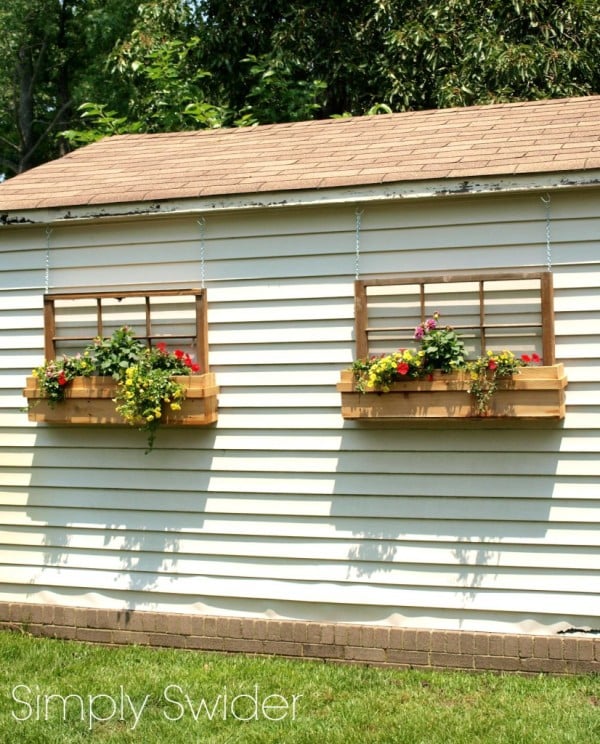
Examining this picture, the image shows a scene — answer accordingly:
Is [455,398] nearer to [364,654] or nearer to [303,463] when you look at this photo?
[303,463]

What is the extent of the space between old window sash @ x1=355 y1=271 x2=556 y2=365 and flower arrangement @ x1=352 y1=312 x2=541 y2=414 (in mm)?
112

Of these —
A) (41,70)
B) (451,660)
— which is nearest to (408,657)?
(451,660)

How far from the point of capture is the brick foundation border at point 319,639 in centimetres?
521

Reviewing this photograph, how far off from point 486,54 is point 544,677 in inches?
339

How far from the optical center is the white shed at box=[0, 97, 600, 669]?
207 inches

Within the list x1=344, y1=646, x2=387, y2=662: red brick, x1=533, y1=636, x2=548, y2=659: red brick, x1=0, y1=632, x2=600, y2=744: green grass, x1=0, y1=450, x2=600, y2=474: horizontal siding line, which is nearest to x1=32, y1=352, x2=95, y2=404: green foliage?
x1=0, y1=450, x2=600, y2=474: horizontal siding line

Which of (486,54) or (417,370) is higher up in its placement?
(486,54)

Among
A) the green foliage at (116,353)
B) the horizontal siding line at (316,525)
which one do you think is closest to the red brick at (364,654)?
the horizontal siding line at (316,525)

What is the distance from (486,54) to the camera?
11.7m

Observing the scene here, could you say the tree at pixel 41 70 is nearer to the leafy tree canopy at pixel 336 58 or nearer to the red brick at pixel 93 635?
the leafy tree canopy at pixel 336 58

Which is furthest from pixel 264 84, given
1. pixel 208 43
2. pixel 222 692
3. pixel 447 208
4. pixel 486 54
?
pixel 222 692

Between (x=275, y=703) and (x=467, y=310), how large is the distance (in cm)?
237

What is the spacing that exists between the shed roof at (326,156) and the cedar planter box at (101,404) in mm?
1146

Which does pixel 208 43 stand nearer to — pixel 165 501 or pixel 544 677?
pixel 165 501
